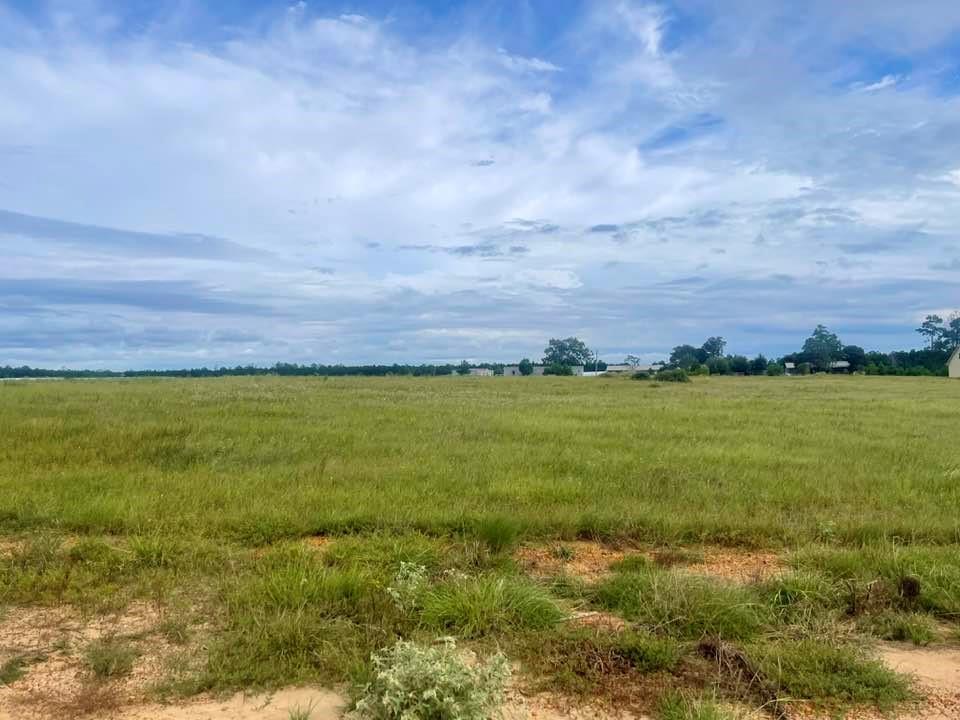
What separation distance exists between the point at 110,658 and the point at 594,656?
8.66 feet

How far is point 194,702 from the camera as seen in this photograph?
352cm

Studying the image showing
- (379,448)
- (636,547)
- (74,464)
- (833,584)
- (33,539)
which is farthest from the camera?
(379,448)

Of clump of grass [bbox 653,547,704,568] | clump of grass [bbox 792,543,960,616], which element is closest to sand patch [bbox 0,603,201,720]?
clump of grass [bbox 653,547,704,568]

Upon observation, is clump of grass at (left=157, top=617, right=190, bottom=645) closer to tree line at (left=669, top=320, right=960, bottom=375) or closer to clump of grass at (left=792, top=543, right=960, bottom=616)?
clump of grass at (left=792, top=543, right=960, bottom=616)

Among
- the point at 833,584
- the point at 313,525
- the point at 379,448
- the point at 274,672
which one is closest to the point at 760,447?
the point at 379,448

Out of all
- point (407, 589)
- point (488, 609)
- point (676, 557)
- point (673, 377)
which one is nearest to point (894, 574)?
point (676, 557)

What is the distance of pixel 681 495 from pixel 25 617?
6.18 metres

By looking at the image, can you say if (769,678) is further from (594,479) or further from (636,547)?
(594,479)

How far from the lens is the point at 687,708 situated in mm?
3395

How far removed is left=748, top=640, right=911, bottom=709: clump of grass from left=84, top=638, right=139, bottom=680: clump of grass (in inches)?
134

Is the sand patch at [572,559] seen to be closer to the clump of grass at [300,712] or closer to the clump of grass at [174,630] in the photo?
the clump of grass at [300,712]

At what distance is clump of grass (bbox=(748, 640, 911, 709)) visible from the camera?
142 inches

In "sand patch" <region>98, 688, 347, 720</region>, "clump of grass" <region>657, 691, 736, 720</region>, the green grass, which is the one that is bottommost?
"sand patch" <region>98, 688, 347, 720</region>

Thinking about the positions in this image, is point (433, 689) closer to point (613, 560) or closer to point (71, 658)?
point (71, 658)
